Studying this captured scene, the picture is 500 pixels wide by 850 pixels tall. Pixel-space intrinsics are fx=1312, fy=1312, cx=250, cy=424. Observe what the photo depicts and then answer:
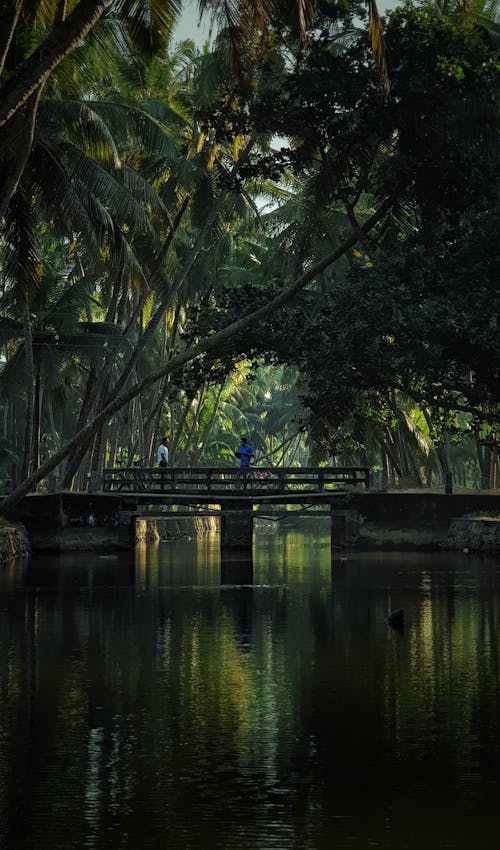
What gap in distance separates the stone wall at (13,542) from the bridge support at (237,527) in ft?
21.9

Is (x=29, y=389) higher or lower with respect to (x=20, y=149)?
lower

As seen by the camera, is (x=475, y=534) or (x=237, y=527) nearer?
(x=475, y=534)

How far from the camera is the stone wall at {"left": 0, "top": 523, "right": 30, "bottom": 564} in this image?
3662 centimetres

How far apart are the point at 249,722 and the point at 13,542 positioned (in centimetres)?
2617

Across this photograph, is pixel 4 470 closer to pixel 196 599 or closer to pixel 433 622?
pixel 196 599

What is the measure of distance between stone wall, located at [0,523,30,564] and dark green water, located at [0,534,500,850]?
1108 cm

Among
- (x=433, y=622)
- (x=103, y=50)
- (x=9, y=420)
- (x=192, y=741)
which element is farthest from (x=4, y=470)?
(x=192, y=741)

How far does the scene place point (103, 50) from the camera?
88.6 ft

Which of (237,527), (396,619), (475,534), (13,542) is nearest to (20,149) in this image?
(396,619)

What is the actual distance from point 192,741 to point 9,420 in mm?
56629

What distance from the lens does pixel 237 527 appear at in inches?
1699

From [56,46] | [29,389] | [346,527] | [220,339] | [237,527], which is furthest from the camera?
[237,527]

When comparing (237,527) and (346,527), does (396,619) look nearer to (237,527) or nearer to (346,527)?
(346,527)

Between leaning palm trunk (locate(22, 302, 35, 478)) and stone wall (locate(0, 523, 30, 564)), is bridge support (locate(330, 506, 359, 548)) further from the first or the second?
leaning palm trunk (locate(22, 302, 35, 478))
